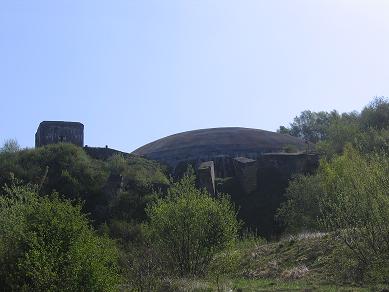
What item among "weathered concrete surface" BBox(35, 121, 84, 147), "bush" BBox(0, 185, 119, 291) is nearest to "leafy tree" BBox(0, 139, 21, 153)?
"weathered concrete surface" BBox(35, 121, 84, 147)

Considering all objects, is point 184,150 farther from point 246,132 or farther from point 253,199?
point 253,199

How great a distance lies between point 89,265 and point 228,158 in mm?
41636

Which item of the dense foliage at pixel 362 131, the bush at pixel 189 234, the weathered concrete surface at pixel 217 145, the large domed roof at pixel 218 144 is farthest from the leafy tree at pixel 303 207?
the large domed roof at pixel 218 144

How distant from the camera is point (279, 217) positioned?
123 ft

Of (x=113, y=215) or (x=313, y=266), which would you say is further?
(x=113, y=215)

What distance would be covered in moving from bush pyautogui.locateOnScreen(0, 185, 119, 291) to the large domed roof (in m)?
41.3

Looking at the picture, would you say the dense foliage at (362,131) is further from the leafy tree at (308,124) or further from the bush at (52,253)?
the bush at (52,253)

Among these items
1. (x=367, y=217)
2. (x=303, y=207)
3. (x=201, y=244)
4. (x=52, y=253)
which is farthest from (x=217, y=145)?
(x=52, y=253)

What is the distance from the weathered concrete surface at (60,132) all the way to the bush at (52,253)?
40.9 meters

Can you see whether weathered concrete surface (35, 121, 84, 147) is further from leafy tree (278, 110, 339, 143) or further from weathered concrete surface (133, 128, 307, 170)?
leafy tree (278, 110, 339, 143)

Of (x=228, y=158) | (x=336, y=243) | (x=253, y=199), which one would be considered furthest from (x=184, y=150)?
(x=336, y=243)

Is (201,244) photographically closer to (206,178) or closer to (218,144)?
(206,178)

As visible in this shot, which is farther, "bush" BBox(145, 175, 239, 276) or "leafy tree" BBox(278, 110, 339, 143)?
"leafy tree" BBox(278, 110, 339, 143)

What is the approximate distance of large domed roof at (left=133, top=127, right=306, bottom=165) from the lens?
5672 centimetres
